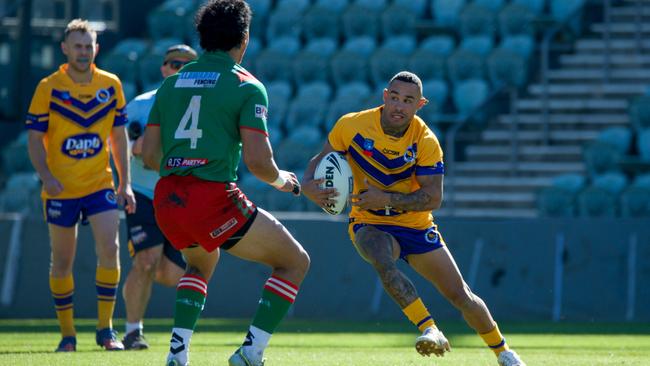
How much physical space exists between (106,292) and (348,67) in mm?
10641

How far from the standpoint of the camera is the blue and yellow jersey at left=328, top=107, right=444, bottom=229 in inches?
322

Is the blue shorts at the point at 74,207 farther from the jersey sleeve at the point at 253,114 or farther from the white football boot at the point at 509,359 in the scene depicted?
the white football boot at the point at 509,359

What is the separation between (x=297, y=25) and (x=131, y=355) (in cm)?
1303

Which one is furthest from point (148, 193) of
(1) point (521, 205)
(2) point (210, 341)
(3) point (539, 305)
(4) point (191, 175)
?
(1) point (521, 205)

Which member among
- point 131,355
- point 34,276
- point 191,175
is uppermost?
point 191,175

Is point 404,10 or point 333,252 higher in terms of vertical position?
point 404,10

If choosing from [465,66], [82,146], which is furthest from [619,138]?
[82,146]

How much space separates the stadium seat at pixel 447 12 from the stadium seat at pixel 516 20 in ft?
3.29

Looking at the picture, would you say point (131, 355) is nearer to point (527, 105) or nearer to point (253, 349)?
point (253, 349)

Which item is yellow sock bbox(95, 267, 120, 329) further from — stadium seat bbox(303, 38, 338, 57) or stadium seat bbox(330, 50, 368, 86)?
stadium seat bbox(303, 38, 338, 57)

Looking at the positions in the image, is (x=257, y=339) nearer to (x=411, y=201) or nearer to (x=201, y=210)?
(x=201, y=210)

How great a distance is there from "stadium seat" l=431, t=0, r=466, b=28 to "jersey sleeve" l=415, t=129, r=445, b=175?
12218 millimetres

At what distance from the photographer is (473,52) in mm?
19016

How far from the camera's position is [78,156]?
9.80 m
